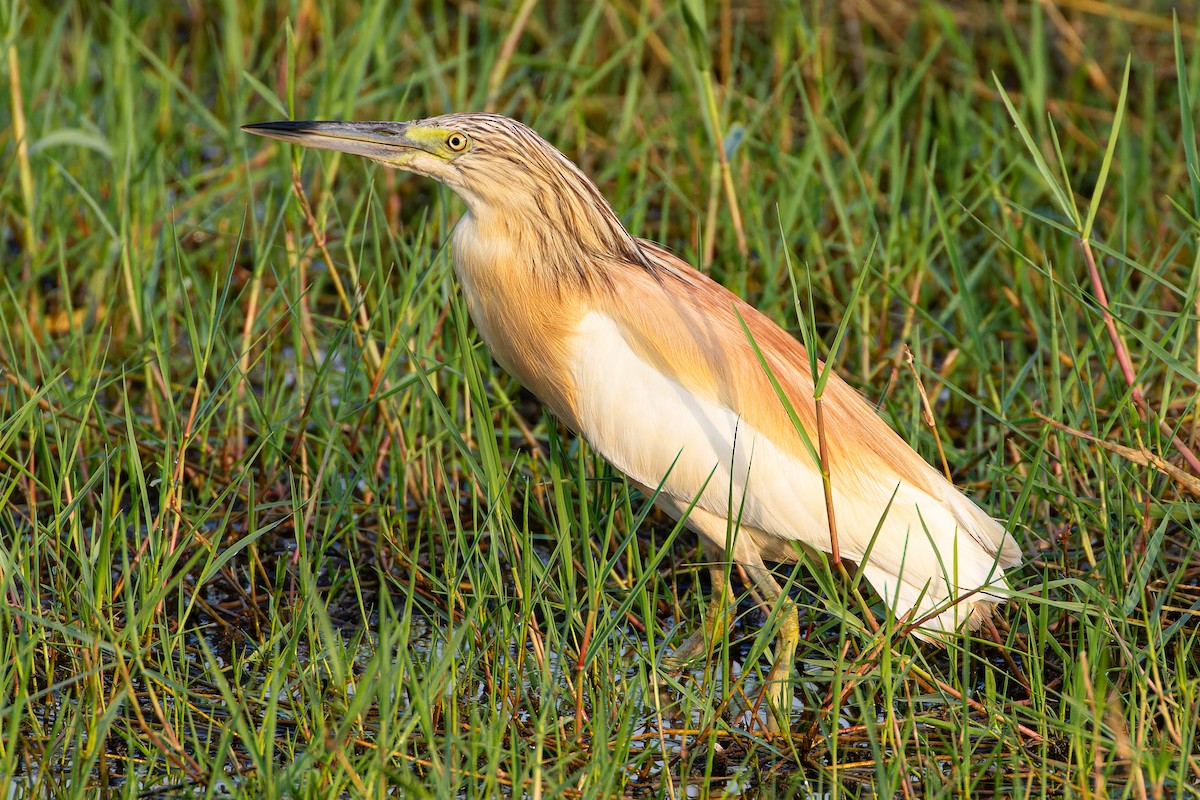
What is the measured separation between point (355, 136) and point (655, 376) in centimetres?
81

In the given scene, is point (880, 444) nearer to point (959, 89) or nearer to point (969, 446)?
point (969, 446)

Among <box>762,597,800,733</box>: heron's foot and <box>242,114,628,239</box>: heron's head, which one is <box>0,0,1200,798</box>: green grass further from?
<box>242,114,628,239</box>: heron's head

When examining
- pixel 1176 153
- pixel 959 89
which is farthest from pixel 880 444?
pixel 959 89

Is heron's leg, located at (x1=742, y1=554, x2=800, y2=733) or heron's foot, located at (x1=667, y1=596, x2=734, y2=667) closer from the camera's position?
heron's foot, located at (x1=667, y1=596, x2=734, y2=667)

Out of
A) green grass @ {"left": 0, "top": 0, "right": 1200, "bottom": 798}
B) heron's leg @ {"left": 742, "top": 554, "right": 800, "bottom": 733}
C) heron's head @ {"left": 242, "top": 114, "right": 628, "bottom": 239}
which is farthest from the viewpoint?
heron's head @ {"left": 242, "top": 114, "right": 628, "bottom": 239}

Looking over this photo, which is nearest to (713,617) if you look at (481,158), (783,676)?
Answer: (783,676)

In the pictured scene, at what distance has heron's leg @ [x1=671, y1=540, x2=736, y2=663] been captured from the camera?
2.99 meters

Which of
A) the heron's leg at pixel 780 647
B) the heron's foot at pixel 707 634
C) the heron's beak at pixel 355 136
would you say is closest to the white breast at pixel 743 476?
the heron's leg at pixel 780 647

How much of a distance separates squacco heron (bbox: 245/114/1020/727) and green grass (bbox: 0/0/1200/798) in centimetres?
14

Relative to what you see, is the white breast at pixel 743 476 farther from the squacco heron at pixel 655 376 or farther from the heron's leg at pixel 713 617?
the heron's leg at pixel 713 617

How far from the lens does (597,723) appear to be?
8.46ft

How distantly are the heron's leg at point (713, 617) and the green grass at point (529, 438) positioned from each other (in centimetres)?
6

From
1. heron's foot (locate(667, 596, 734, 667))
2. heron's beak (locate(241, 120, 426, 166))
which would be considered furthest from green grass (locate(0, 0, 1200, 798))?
heron's beak (locate(241, 120, 426, 166))

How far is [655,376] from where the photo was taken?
3264 mm
